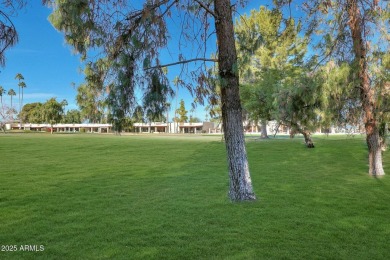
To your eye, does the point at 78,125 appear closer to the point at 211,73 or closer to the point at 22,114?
the point at 22,114

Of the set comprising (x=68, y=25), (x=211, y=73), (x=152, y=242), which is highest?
(x=68, y=25)

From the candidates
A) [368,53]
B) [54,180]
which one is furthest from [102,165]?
[368,53]

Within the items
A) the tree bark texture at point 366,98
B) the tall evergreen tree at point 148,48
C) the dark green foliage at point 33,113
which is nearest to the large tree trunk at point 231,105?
the tall evergreen tree at point 148,48

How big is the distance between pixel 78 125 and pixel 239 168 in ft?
267

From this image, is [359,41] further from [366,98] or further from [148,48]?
[148,48]

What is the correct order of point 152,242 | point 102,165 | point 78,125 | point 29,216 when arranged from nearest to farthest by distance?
point 152,242 < point 29,216 < point 102,165 < point 78,125

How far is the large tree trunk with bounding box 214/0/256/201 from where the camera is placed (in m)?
6.62

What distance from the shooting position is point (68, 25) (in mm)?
5242

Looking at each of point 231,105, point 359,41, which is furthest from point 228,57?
point 359,41

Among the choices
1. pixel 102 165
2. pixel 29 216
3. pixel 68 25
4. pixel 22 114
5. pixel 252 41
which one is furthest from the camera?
pixel 22 114

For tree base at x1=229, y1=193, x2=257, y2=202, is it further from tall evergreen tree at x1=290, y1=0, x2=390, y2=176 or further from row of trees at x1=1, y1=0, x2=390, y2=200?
tall evergreen tree at x1=290, y1=0, x2=390, y2=176

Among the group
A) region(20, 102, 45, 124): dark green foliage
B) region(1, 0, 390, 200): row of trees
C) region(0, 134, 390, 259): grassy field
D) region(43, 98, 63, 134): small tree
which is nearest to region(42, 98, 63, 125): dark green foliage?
region(43, 98, 63, 134): small tree

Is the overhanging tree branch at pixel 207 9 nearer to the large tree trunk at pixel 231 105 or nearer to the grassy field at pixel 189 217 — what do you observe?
the large tree trunk at pixel 231 105

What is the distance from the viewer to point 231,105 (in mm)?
6668
